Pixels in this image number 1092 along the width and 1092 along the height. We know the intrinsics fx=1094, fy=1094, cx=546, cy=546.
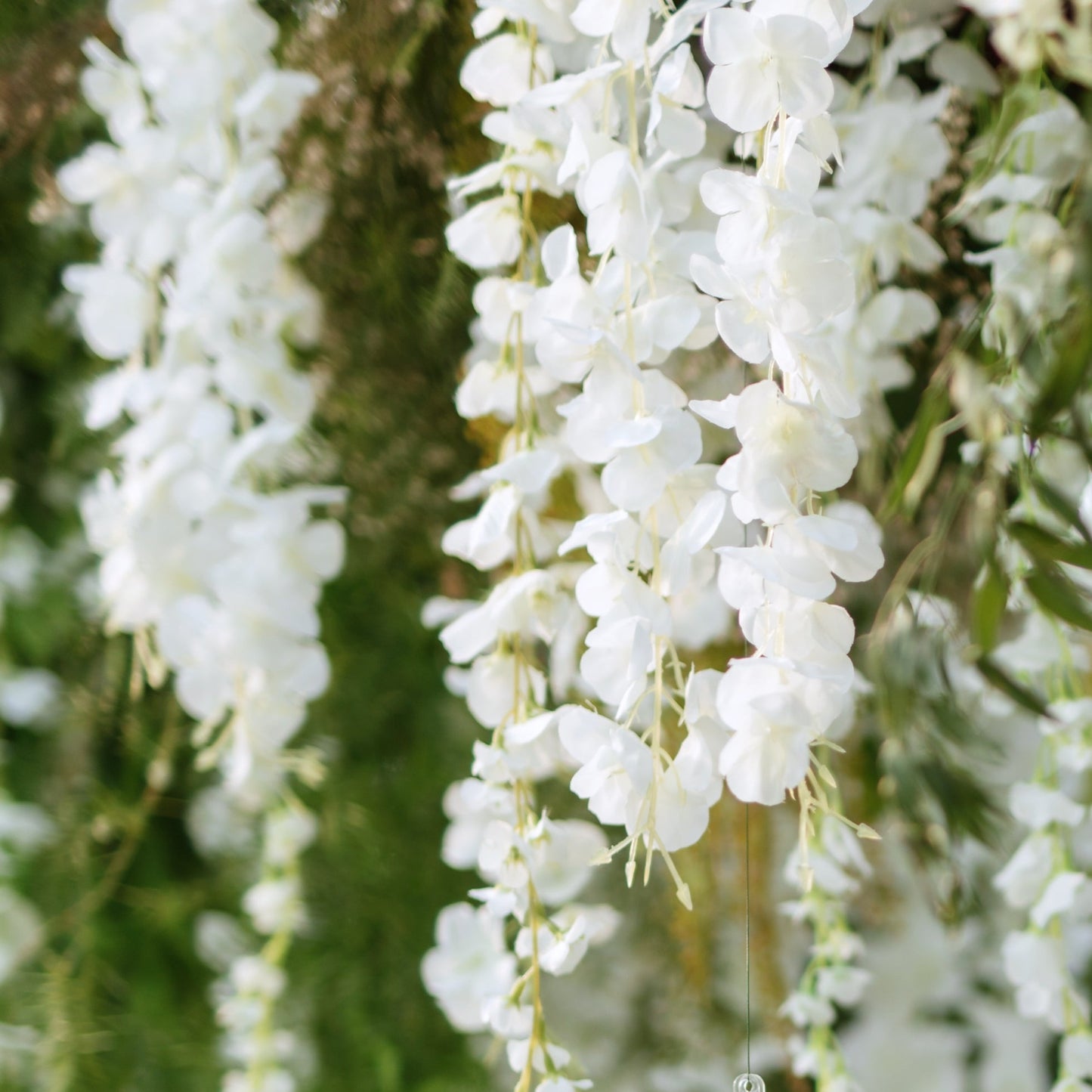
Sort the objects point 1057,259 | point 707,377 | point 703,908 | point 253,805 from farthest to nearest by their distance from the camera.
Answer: point 703,908
point 253,805
point 707,377
point 1057,259

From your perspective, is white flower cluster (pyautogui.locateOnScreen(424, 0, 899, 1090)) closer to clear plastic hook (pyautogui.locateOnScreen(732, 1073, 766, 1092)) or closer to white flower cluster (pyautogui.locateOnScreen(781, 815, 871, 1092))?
clear plastic hook (pyautogui.locateOnScreen(732, 1073, 766, 1092))

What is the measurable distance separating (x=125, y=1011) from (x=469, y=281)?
0.66 m

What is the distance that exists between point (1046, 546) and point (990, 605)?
0.03m

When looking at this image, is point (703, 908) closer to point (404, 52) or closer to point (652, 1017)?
point (652, 1017)

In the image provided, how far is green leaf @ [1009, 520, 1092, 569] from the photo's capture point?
34 centimetres

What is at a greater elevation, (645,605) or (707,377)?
(707,377)

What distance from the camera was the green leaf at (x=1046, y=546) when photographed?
1.11ft

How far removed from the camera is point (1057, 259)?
50 centimetres

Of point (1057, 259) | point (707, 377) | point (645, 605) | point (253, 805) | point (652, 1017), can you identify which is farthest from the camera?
point (652, 1017)

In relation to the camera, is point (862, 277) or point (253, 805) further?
point (253, 805)

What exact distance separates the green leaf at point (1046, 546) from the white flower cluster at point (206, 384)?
0.97 ft

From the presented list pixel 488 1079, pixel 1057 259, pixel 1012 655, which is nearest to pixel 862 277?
pixel 1057 259

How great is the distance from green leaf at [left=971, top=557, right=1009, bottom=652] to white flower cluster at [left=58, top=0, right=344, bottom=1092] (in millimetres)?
284

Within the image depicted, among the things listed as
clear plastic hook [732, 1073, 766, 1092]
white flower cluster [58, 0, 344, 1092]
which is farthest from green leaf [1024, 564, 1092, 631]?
white flower cluster [58, 0, 344, 1092]
